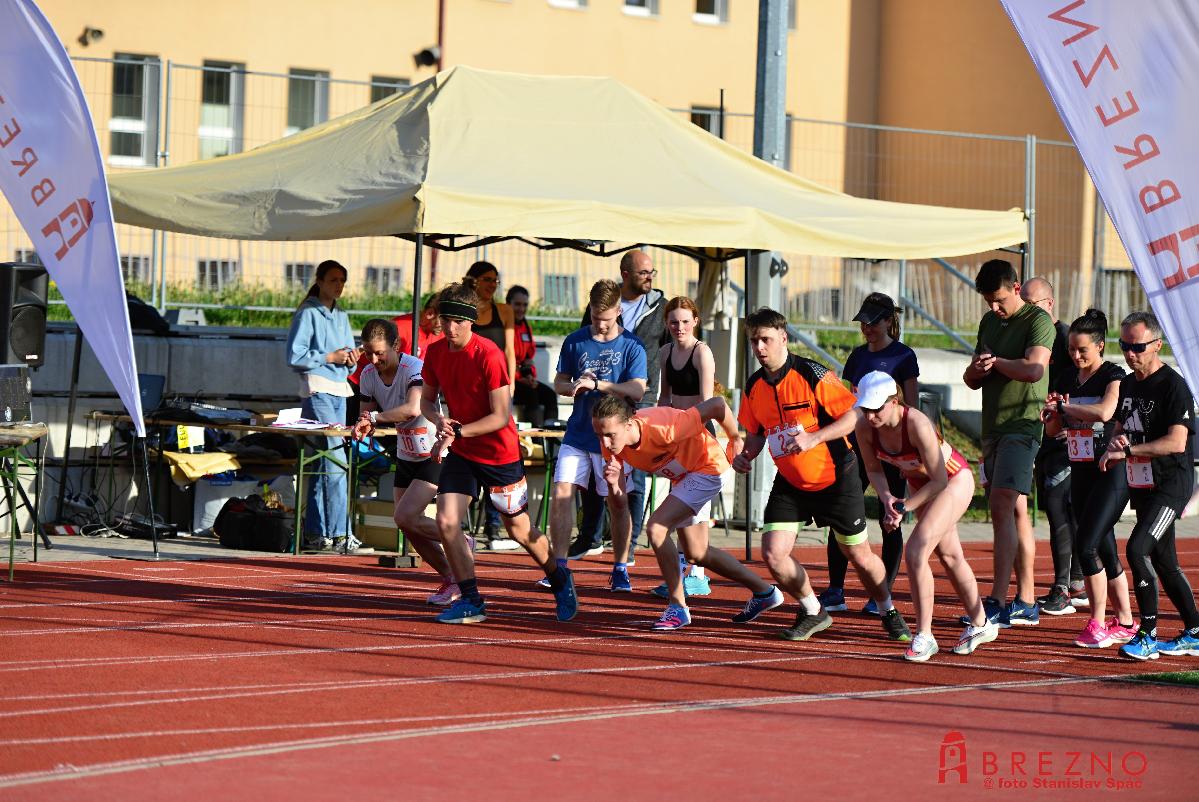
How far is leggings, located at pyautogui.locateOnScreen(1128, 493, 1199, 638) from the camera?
359 inches

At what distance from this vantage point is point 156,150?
1786 centimetres

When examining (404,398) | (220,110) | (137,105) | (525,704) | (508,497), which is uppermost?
(220,110)

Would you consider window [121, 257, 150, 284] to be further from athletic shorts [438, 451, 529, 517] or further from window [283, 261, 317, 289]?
athletic shorts [438, 451, 529, 517]

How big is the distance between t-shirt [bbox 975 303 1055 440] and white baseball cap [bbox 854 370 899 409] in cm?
159

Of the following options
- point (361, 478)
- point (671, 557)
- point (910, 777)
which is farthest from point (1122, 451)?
point (361, 478)

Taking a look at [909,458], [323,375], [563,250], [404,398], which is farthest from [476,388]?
[563,250]

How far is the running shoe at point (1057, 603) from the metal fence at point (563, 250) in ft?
25.8

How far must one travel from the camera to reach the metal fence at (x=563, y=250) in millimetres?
18172

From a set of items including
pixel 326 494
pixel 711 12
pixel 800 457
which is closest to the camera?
pixel 800 457

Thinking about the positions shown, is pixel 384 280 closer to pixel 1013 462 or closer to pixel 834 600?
pixel 834 600

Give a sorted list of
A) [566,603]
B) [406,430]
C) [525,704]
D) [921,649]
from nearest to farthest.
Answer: [525,704]
[921,649]
[566,603]
[406,430]

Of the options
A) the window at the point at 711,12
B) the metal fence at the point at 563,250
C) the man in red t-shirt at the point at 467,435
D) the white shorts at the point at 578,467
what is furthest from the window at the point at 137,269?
A: the window at the point at 711,12

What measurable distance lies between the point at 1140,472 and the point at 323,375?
696 cm

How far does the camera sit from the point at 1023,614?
10.3 m
